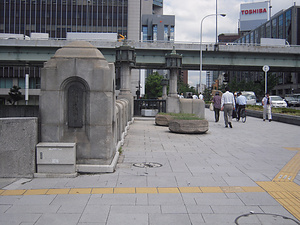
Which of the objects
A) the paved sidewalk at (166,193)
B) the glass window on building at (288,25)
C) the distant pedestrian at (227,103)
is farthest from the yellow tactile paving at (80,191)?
the glass window on building at (288,25)

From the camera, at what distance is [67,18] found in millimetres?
75125

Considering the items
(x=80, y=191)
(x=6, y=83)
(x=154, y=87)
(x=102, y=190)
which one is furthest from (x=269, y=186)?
(x=154, y=87)

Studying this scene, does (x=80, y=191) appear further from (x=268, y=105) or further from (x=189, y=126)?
(x=268, y=105)

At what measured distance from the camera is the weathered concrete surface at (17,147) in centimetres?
611

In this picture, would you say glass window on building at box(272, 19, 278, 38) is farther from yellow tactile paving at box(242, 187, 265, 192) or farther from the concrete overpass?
yellow tactile paving at box(242, 187, 265, 192)

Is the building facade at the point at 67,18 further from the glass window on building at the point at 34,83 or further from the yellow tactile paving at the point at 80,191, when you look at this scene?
the yellow tactile paving at the point at 80,191

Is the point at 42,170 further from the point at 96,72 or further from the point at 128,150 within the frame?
the point at 128,150

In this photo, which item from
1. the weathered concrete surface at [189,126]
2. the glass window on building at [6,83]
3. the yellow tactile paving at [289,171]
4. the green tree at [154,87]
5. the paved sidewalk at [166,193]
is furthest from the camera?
the green tree at [154,87]

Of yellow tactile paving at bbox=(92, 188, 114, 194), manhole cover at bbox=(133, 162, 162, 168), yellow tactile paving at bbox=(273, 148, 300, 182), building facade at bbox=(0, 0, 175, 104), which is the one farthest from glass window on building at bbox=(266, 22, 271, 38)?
yellow tactile paving at bbox=(92, 188, 114, 194)

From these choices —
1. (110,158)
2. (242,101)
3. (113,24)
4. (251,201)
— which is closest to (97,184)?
(110,158)

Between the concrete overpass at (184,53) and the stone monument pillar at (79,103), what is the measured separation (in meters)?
35.2

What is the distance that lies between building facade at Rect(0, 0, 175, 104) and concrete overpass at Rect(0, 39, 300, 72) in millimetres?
29699

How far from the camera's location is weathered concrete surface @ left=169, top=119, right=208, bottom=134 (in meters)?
12.9

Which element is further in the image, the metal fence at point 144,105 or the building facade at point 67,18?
the building facade at point 67,18
